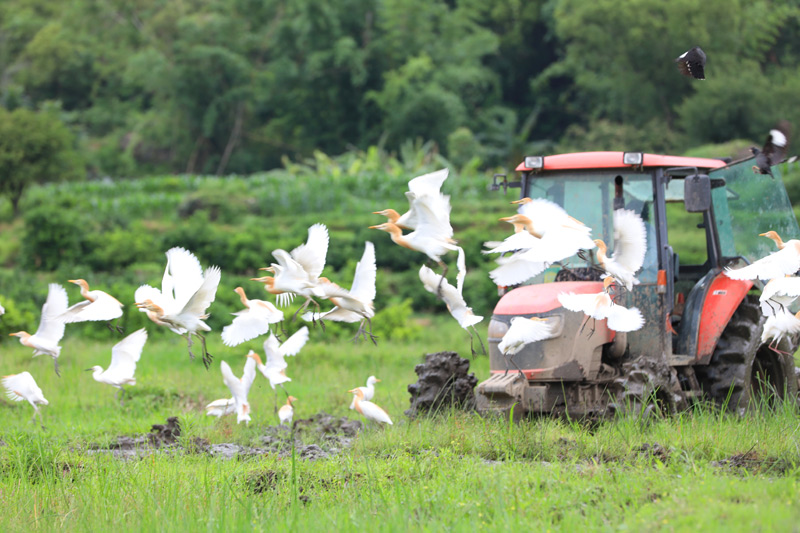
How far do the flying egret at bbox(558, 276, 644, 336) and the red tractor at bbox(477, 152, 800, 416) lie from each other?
0.57 m

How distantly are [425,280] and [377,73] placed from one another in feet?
108

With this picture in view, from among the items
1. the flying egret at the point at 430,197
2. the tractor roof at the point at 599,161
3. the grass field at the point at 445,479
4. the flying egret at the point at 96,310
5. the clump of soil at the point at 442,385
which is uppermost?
the tractor roof at the point at 599,161

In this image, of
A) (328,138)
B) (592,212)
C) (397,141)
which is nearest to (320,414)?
(592,212)

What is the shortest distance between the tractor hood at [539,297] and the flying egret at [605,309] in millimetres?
830

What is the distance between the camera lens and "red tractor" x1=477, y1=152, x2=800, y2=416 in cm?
596

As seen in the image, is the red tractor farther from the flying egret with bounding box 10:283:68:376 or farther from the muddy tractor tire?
the flying egret with bounding box 10:283:68:376

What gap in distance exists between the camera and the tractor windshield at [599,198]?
252 inches

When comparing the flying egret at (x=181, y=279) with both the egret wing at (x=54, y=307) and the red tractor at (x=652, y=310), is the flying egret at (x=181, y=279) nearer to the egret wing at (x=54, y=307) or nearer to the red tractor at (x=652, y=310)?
the egret wing at (x=54, y=307)

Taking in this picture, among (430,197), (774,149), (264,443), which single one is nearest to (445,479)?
(430,197)

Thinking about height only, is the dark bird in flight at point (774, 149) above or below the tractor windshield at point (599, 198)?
above

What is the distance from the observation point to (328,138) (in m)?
38.2

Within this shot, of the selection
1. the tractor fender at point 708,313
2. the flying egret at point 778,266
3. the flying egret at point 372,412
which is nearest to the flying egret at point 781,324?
the flying egret at point 778,266

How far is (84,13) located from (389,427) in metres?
41.4

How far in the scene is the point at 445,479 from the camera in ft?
15.5
